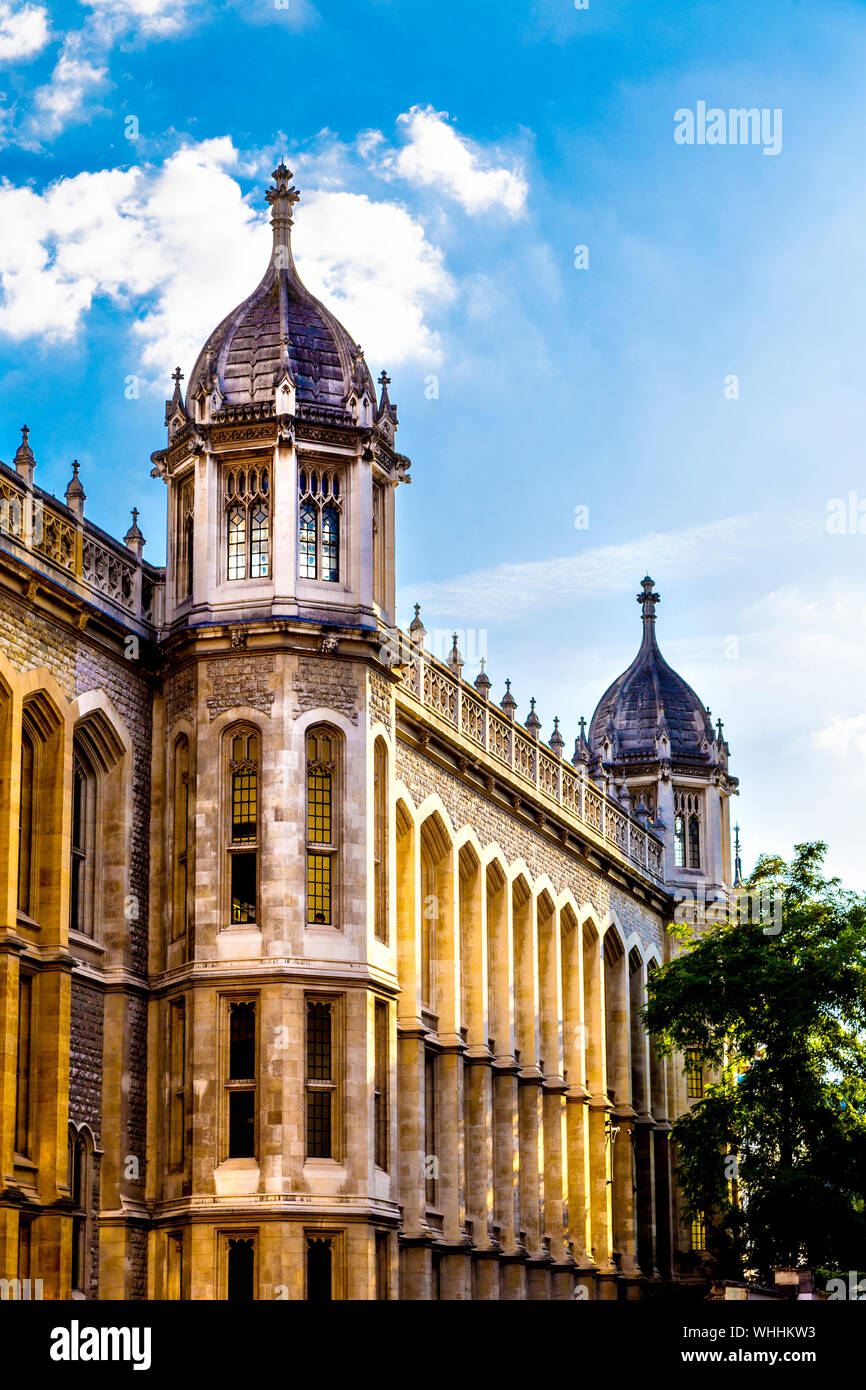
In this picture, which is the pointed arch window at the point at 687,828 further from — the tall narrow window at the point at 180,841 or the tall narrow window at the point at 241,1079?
the tall narrow window at the point at 241,1079

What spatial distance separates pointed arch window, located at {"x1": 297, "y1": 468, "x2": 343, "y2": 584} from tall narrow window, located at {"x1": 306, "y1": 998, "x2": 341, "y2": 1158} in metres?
7.18

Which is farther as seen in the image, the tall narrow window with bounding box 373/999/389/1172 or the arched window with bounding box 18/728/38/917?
the tall narrow window with bounding box 373/999/389/1172

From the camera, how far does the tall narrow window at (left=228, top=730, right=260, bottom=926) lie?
36688mm

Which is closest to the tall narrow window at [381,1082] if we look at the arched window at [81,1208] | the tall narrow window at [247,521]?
the arched window at [81,1208]

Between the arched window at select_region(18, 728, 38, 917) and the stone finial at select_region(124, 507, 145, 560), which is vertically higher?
the stone finial at select_region(124, 507, 145, 560)

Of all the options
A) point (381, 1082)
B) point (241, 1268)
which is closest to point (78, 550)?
point (381, 1082)

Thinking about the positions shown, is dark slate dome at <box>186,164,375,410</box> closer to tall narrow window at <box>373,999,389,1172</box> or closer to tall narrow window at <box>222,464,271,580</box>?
tall narrow window at <box>222,464,271,580</box>

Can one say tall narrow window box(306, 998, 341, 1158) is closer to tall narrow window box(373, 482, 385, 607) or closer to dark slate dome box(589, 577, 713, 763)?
tall narrow window box(373, 482, 385, 607)

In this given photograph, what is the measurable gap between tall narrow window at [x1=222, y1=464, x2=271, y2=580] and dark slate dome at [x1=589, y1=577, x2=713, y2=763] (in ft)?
97.8

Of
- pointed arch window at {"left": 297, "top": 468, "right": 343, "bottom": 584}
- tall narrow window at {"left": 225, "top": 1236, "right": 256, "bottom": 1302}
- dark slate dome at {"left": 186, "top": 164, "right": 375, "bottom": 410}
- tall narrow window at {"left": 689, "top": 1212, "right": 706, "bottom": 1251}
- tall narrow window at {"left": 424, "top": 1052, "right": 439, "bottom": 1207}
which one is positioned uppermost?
dark slate dome at {"left": 186, "top": 164, "right": 375, "bottom": 410}

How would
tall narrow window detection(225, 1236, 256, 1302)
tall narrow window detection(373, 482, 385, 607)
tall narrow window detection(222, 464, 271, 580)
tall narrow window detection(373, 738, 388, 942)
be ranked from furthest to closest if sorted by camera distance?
tall narrow window detection(373, 482, 385, 607), tall narrow window detection(373, 738, 388, 942), tall narrow window detection(222, 464, 271, 580), tall narrow window detection(225, 1236, 256, 1302)

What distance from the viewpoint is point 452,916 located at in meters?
45.5

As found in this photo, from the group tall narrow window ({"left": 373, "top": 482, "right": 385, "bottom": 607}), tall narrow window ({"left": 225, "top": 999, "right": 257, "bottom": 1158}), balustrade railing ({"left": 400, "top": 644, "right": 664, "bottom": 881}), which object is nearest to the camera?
tall narrow window ({"left": 225, "top": 999, "right": 257, "bottom": 1158})

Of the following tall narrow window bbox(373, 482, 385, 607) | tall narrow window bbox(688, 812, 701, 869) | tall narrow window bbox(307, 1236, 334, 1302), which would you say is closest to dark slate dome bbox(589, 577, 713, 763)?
tall narrow window bbox(688, 812, 701, 869)
